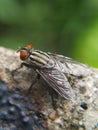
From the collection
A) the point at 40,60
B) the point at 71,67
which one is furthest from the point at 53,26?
the point at 40,60

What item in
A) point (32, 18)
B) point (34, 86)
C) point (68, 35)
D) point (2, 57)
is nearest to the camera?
point (34, 86)

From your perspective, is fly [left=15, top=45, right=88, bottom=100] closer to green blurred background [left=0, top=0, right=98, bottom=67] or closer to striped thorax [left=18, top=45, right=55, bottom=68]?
striped thorax [left=18, top=45, right=55, bottom=68]

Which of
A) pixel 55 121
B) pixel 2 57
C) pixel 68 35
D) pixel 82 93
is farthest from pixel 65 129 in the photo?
A: pixel 68 35

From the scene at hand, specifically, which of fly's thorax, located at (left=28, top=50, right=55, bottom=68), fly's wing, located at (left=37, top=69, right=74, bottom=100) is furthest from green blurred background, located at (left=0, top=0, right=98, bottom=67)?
fly's wing, located at (left=37, top=69, right=74, bottom=100)

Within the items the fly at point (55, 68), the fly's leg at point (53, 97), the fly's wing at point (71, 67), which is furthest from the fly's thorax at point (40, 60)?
the fly's leg at point (53, 97)

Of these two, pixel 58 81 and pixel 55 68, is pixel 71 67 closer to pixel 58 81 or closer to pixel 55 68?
pixel 55 68

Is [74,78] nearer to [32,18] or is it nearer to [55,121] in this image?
[55,121]

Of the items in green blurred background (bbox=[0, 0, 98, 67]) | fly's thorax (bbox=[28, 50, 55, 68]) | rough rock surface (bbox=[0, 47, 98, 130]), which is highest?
green blurred background (bbox=[0, 0, 98, 67])
